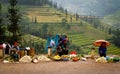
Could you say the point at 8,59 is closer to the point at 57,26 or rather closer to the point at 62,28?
the point at 62,28

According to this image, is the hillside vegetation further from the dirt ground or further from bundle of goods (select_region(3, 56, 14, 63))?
the dirt ground

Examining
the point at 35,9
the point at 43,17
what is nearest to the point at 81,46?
the point at 43,17

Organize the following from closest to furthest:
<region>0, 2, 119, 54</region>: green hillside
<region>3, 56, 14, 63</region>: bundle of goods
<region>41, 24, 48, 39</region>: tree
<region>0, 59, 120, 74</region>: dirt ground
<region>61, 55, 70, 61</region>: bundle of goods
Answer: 1. <region>0, 59, 120, 74</region>: dirt ground
2. <region>3, 56, 14, 63</region>: bundle of goods
3. <region>61, 55, 70, 61</region>: bundle of goods
4. <region>41, 24, 48, 39</region>: tree
5. <region>0, 2, 119, 54</region>: green hillside

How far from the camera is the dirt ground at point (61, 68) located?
1798 cm

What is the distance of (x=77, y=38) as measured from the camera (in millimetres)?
141500

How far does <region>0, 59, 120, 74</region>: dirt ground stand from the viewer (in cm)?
1798

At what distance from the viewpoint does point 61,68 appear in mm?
19391

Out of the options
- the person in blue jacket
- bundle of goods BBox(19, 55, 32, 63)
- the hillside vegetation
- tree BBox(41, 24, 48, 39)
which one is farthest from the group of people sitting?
tree BBox(41, 24, 48, 39)

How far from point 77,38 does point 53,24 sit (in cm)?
2354

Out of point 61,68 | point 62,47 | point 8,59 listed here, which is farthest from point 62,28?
point 61,68

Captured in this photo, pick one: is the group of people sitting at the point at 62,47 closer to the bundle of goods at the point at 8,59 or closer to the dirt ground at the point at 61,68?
the dirt ground at the point at 61,68

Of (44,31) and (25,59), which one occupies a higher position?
(25,59)

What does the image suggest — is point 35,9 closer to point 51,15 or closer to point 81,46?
point 51,15

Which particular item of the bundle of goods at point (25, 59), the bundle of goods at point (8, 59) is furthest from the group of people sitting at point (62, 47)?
the bundle of goods at point (8, 59)
